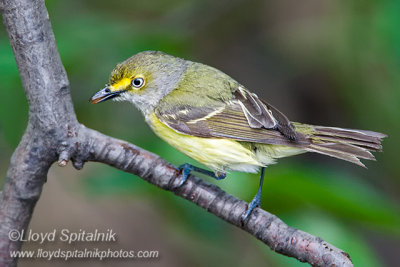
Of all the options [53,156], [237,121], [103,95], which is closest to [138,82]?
[103,95]

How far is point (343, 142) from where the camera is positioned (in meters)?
2.92

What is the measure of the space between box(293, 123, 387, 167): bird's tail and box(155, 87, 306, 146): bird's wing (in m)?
0.10

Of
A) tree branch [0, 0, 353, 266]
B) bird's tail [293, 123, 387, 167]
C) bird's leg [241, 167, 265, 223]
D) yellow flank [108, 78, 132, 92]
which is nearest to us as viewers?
tree branch [0, 0, 353, 266]

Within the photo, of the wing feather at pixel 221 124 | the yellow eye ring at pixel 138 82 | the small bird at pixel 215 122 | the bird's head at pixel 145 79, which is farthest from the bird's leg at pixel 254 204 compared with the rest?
the yellow eye ring at pixel 138 82

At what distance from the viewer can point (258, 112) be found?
3143 millimetres

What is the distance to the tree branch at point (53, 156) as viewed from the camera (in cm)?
222

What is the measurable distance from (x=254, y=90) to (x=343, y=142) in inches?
131

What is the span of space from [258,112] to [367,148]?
67 cm

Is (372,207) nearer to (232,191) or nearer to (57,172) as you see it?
(232,191)

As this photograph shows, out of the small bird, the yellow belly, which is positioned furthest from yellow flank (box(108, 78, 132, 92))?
the yellow belly

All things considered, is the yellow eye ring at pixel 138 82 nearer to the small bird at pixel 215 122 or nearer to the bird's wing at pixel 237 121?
the small bird at pixel 215 122

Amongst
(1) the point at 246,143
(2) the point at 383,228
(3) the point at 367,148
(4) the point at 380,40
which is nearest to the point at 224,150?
(1) the point at 246,143

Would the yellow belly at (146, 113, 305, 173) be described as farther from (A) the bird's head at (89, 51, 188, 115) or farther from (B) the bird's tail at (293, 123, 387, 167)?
(A) the bird's head at (89, 51, 188, 115)

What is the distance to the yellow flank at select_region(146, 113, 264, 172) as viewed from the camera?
3.01 m
